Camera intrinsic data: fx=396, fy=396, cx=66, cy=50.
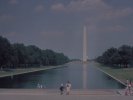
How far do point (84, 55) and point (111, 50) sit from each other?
25.8 meters

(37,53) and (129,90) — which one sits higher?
(37,53)

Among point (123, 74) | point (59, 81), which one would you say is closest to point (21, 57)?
point (123, 74)

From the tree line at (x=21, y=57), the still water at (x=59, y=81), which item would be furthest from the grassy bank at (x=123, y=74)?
the tree line at (x=21, y=57)

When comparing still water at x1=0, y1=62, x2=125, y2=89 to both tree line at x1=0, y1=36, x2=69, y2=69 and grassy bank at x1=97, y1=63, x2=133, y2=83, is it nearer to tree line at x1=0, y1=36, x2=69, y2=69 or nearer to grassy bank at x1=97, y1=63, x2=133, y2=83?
grassy bank at x1=97, y1=63, x2=133, y2=83

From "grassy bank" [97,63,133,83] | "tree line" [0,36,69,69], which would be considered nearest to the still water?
"grassy bank" [97,63,133,83]

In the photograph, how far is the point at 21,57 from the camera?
86.8 metres

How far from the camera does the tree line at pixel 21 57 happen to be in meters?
72.2

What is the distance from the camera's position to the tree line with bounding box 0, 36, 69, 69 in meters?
72.2

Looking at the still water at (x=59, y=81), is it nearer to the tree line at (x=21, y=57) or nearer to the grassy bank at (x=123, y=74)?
the grassy bank at (x=123, y=74)

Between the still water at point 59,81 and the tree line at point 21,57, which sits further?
the tree line at point 21,57

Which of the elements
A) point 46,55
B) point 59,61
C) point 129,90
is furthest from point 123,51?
point 129,90

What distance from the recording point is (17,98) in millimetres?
20750

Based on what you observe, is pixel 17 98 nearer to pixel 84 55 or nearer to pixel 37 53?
pixel 84 55

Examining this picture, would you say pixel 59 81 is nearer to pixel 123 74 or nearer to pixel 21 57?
pixel 123 74
